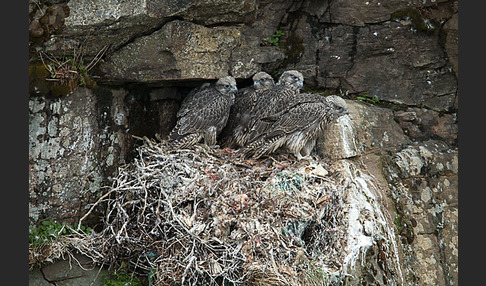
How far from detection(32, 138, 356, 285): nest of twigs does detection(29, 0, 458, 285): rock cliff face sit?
1.47 feet

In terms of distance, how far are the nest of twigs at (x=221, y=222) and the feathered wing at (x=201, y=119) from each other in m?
0.21

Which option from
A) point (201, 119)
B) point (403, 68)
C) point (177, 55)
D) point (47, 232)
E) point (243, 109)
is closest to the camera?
point (47, 232)

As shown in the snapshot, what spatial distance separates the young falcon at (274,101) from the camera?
28.0 ft

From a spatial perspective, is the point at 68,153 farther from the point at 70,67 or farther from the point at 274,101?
the point at 274,101

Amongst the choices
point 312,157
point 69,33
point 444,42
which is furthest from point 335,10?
point 69,33

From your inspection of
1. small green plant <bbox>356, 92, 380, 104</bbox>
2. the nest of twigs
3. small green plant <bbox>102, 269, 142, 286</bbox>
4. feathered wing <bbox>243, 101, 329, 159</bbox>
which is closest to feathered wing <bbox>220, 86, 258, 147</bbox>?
feathered wing <bbox>243, 101, 329, 159</bbox>

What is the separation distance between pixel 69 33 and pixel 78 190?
1.78 metres

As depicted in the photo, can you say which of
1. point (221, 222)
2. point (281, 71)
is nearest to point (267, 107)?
point (281, 71)

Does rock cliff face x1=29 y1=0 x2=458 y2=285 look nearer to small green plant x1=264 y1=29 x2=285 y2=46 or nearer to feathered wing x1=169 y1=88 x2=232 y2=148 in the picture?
small green plant x1=264 y1=29 x2=285 y2=46

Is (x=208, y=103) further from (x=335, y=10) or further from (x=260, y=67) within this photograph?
(x=335, y=10)

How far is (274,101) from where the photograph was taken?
862cm

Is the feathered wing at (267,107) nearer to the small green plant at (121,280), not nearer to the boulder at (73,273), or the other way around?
the small green plant at (121,280)

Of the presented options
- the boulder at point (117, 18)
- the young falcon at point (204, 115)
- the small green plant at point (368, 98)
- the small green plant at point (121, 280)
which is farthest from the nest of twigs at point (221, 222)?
the boulder at point (117, 18)

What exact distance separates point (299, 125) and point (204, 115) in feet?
3.80
